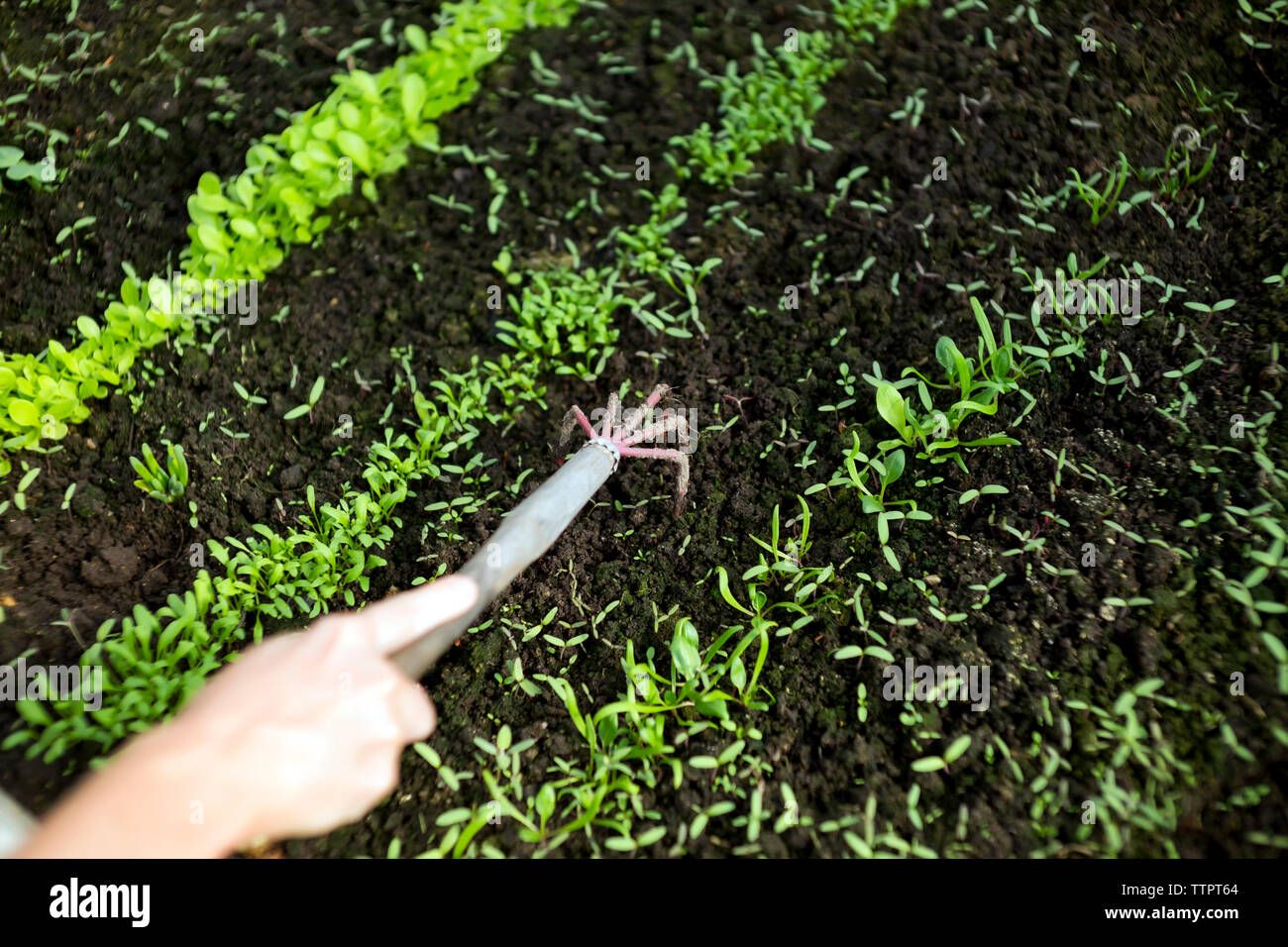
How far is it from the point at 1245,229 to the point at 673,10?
8.75 feet

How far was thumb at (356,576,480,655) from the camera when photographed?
4.85ft

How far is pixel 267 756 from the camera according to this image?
125cm

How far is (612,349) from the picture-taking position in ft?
9.20

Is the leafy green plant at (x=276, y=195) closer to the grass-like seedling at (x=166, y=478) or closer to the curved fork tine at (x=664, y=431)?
the grass-like seedling at (x=166, y=478)

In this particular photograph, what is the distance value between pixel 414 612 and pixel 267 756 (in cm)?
37

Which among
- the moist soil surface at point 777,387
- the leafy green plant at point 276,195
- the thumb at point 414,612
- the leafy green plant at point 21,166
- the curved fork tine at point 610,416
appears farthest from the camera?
the leafy green plant at point 21,166

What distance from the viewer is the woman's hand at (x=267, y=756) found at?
118 cm

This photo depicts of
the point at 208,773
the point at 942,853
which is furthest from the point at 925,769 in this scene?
the point at 208,773

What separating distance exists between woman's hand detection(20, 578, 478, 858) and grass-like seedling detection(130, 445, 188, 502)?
1.29 m

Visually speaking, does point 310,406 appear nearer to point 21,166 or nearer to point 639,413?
point 639,413

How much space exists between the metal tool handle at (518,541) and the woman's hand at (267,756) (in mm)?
235

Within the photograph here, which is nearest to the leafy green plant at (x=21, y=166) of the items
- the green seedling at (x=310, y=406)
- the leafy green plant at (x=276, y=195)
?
the leafy green plant at (x=276, y=195)

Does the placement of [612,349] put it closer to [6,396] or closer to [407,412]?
[407,412]

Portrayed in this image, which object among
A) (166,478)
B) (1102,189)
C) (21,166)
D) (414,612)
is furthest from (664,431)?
(21,166)
